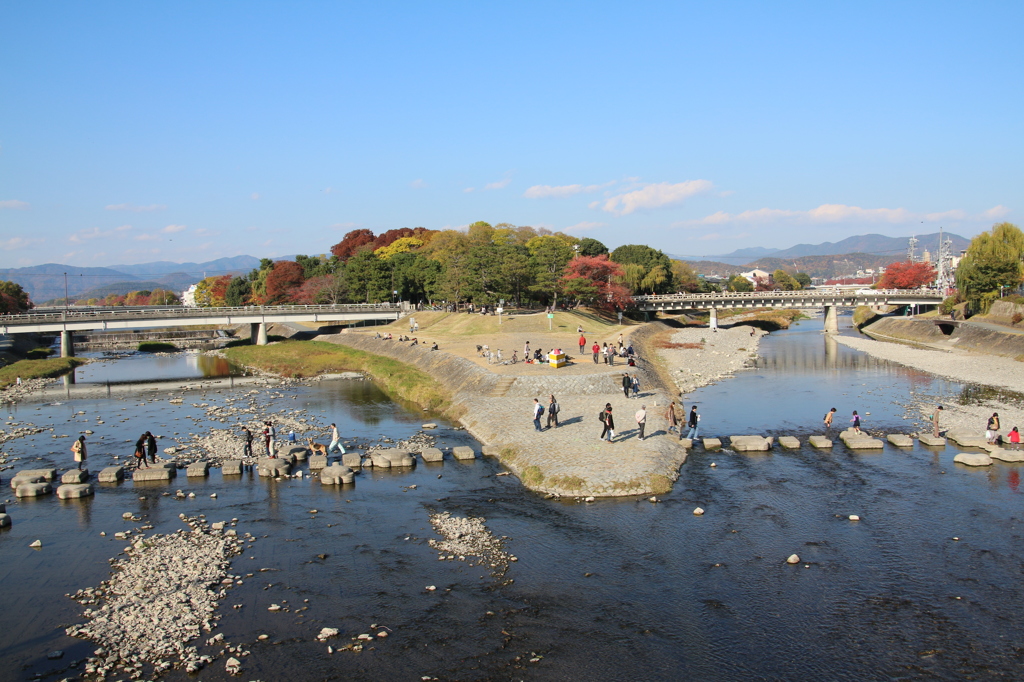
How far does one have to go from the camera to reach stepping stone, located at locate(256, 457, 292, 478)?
29.2 meters

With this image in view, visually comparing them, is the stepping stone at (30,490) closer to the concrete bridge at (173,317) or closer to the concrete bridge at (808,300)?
the concrete bridge at (173,317)

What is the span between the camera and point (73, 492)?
26.4 metres

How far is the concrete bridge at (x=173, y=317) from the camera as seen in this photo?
75.2 meters

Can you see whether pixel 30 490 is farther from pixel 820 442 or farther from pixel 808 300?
pixel 808 300

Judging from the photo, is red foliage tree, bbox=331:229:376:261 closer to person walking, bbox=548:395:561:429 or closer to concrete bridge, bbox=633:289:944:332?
concrete bridge, bbox=633:289:944:332

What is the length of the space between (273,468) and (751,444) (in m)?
21.9

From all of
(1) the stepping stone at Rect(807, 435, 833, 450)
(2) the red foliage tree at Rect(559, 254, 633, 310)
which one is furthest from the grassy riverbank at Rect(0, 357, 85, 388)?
(1) the stepping stone at Rect(807, 435, 833, 450)

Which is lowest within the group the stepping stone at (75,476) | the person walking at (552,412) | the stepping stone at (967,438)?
the stepping stone at (967,438)

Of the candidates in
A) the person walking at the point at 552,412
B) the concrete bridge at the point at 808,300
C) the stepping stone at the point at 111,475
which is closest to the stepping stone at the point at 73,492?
the stepping stone at the point at 111,475

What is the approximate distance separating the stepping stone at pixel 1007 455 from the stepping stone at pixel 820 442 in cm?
645

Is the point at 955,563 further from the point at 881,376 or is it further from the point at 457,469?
the point at 881,376

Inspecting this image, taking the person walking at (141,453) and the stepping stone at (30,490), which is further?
the person walking at (141,453)

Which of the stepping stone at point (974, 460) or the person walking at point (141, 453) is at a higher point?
the person walking at point (141, 453)

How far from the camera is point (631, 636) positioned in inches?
629
